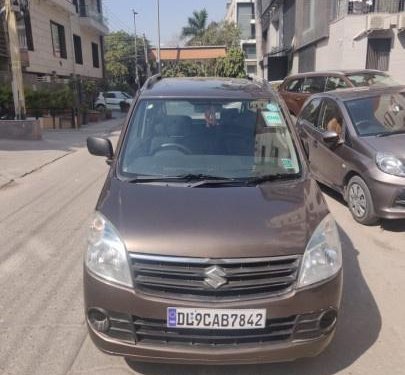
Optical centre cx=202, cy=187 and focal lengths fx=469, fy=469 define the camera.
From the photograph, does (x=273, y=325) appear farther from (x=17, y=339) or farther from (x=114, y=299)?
(x=17, y=339)

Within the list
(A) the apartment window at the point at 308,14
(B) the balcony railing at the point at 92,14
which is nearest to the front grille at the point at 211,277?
(A) the apartment window at the point at 308,14

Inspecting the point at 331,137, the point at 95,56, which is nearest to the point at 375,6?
the point at 331,137

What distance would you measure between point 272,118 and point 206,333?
6.99ft

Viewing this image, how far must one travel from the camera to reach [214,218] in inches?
115

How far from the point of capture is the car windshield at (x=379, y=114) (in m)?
6.29

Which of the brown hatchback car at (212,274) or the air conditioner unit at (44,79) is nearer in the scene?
the brown hatchback car at (212,274)

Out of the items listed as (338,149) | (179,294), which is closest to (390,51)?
(338,149)

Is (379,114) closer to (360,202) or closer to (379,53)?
(360,202)

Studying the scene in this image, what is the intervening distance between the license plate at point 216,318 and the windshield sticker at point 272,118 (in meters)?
1.94

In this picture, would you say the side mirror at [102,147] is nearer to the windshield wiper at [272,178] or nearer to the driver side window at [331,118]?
the windshield wiper at [272,178]

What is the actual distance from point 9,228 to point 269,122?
3.84 m

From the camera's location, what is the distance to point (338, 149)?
6543mm

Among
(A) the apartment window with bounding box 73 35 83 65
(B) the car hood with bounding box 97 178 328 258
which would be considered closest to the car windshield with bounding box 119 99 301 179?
(B) the car hood with bounding box 97 178 328 258

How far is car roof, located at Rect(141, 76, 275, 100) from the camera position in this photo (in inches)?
166
